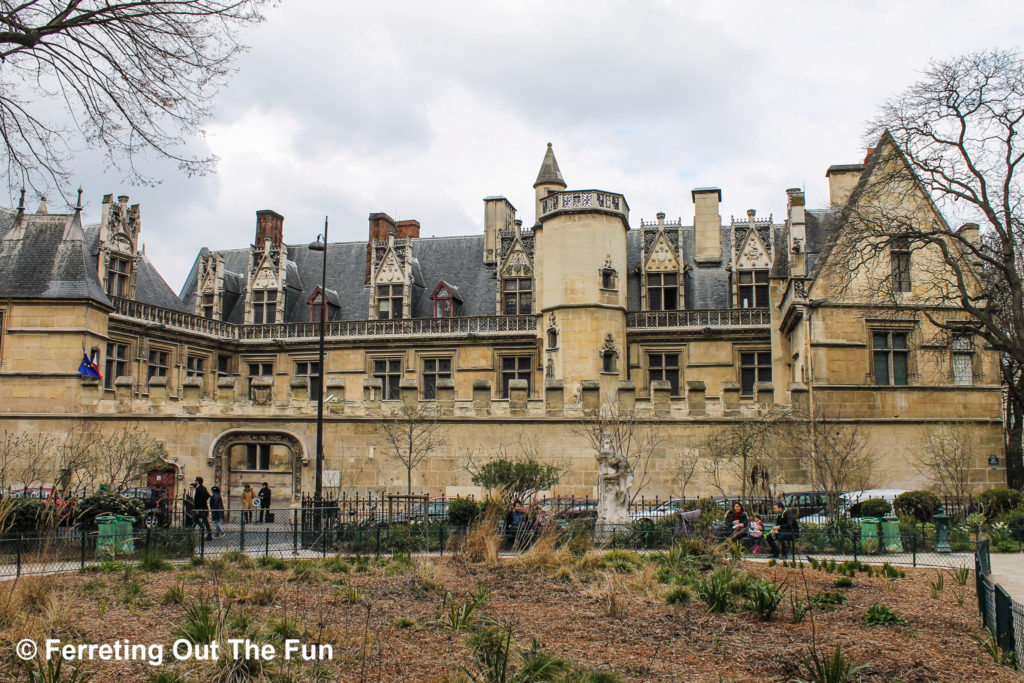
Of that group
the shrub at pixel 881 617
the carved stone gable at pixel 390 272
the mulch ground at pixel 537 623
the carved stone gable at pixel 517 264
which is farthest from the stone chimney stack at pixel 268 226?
the shrub at pixel 881 617

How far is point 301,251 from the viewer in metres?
38.7

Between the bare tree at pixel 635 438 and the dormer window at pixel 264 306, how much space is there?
1714 centimetres

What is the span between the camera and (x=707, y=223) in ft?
113

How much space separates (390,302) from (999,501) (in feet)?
73.3

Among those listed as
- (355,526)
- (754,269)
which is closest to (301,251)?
(754,269)

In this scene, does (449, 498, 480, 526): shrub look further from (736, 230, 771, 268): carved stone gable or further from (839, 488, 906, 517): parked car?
(736, 230, 771, 268): carved stone gable

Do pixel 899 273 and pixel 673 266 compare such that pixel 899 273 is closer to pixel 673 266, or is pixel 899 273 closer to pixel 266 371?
pixel 673 266

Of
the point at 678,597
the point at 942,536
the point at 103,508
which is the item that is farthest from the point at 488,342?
the point at 678,597

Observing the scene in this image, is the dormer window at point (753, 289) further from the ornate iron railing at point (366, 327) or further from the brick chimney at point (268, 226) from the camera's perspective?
the brick chimney at point (268, 226)

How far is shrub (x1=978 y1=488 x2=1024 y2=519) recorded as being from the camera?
19.9 meters

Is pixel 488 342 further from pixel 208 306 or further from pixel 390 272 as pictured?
pixel 208 306

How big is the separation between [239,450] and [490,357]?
10933 millimetres

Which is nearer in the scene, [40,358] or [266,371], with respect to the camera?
[40,358]

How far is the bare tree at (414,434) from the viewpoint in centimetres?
2380
